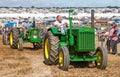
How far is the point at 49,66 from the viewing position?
40.5ft

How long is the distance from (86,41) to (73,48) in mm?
611

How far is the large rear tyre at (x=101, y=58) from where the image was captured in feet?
37.9

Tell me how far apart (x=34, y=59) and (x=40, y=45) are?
184 inches

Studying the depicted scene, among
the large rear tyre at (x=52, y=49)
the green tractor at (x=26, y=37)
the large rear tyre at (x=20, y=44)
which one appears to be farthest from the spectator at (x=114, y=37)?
the large rear tyre at (x=52, y=49)

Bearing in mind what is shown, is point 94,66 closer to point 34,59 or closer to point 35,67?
point 35,67

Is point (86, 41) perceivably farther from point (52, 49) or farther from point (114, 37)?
point (114, 37)

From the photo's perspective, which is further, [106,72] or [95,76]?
[106,72]

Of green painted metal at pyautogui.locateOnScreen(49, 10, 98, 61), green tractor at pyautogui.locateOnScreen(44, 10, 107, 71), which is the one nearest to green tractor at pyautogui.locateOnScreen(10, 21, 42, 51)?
green tractor at pyautogui.locateOnScreen(44, 10, 107, 71)

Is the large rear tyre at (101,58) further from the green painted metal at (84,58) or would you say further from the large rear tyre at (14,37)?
the large rear tyre at (14,37)

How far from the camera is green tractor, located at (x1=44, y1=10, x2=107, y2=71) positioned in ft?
38.0

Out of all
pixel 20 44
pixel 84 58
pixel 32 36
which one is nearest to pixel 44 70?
pixel 84 58

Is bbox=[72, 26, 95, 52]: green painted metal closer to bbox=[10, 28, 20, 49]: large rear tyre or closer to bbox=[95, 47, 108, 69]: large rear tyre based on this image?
bbox=[95, 47, 108, 69]: large rear tyre

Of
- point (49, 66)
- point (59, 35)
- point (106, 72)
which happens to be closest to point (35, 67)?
point (49, 66)

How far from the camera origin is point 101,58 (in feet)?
38.6
